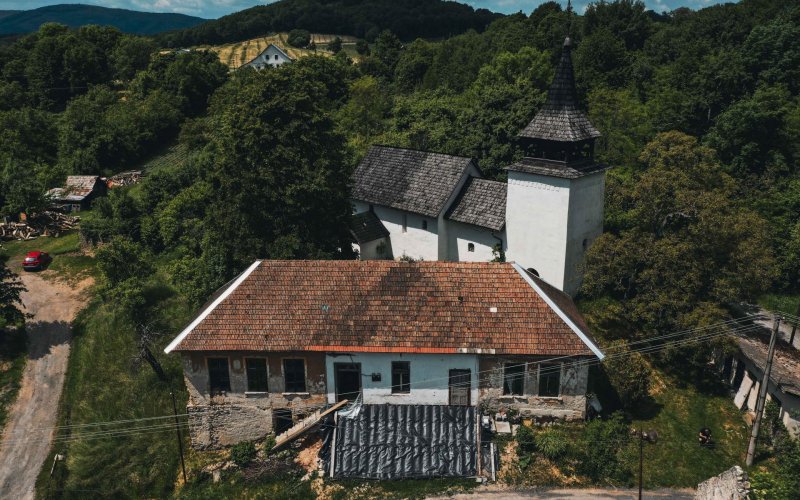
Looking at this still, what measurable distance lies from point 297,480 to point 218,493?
10.7 feet

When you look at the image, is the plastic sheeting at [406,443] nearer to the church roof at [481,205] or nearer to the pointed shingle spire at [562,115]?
the church roof at [481,205]

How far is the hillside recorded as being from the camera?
507ft

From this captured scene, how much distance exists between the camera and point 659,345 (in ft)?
102

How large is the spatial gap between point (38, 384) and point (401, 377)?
23234mm

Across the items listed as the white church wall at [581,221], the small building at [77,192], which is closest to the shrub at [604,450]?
the white church wall at [581,221]

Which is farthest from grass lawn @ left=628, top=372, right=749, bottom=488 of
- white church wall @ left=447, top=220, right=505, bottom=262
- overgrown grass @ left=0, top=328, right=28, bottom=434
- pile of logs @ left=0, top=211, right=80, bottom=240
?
pile of logs @ left=0, top=211, right=80, bottom=240

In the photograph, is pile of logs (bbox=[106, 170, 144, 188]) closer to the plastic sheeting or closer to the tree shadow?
the tree shadow

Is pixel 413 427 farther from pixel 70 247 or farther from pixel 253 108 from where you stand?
pixel 70 247

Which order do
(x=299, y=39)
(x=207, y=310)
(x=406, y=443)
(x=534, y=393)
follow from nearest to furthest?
1. (x=406, y=443)
2. (x=534, y=393)
3. (x=207, y=310)
4. (x=299, y=39)

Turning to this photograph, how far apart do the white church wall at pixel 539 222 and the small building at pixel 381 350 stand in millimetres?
7668

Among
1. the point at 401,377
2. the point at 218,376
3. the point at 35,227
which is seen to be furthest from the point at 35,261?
the point at 401,377

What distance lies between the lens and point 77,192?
64.1m

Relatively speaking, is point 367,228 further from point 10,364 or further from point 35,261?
point 35,261

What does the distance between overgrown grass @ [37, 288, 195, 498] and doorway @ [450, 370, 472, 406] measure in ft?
41.7
